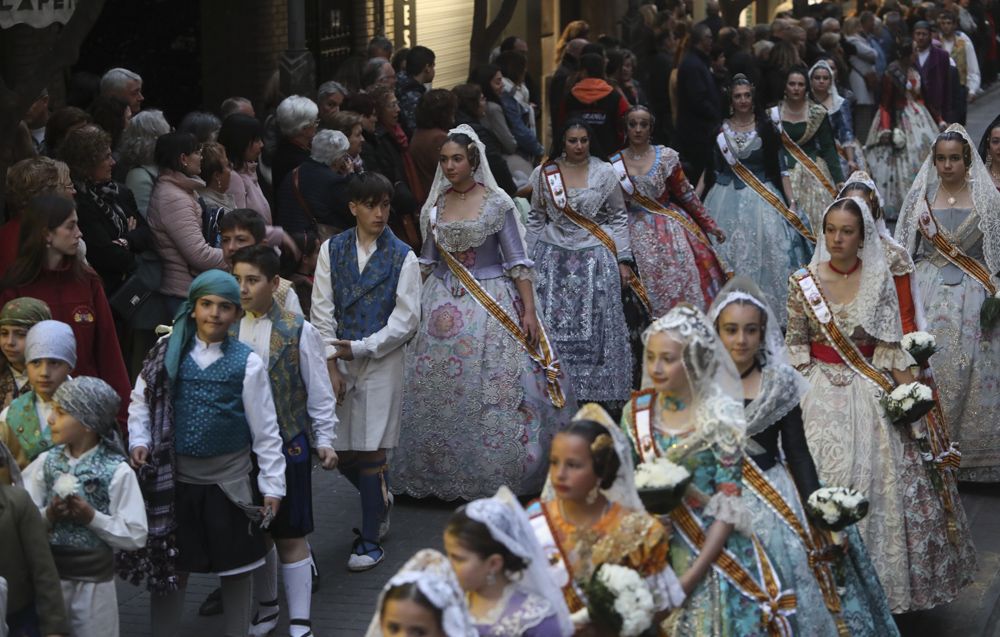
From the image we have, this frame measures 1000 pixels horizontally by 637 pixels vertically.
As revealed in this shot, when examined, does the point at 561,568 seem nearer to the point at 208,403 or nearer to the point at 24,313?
the point at 208,403

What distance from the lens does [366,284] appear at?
880 cm

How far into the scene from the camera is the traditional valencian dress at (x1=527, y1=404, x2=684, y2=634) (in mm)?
5469

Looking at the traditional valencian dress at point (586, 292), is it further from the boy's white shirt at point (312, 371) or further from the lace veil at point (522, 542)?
the lace veil at point (522, 542)

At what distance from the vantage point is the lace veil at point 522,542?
5.01 meters

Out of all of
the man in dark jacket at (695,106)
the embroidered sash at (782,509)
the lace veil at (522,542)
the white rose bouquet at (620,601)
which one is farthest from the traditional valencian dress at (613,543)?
the man in dark jacket at (695,106)

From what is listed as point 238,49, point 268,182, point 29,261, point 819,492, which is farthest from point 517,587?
point 238,49

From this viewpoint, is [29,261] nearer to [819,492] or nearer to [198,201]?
[198,201]

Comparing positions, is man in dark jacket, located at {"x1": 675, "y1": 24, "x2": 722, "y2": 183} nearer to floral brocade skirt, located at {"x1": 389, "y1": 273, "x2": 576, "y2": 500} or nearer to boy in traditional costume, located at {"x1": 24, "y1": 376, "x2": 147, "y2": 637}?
floral brocade skirt, located at {"x1": 389, "y1": 273, "x2": 576, "y2": 500}

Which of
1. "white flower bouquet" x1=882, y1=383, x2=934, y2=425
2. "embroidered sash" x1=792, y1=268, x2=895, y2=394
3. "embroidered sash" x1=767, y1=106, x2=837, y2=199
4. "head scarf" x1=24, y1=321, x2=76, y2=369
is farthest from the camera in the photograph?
"embroidered sash" x1=767, y1=106, x2=837, y2=199

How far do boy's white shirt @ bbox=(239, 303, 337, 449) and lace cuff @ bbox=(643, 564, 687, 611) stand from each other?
2267 mm

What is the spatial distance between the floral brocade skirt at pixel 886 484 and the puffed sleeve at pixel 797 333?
7 cm

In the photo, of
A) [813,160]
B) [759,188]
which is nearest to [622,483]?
[759,188]

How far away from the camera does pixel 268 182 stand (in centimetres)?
1196

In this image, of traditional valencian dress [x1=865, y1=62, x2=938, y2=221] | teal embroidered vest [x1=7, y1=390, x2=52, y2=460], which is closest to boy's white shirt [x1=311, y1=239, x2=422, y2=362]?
teal embroidered vest [x1=7, y1=390, x2=52, y2=460]
